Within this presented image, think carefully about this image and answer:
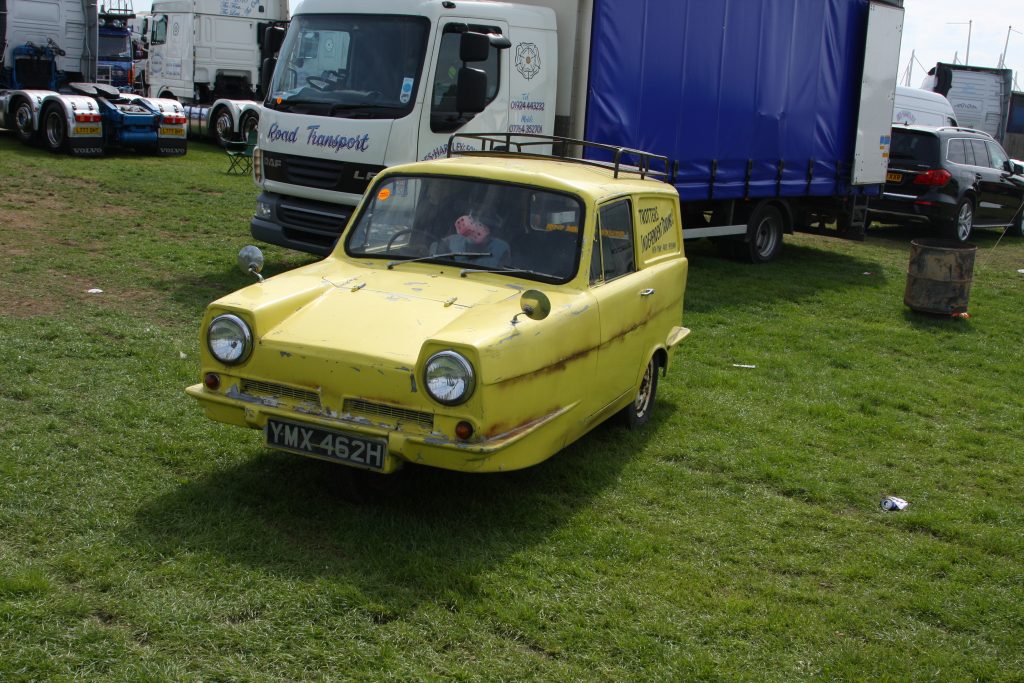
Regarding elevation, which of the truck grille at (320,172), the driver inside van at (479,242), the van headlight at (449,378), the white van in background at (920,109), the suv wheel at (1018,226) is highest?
the white van in background at (920,109)

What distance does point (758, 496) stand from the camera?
19.4 feet

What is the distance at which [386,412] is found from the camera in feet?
15.7

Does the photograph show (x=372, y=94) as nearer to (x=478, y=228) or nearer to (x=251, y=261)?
(x=478, y=228)

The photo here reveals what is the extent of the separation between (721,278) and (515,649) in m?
9.28

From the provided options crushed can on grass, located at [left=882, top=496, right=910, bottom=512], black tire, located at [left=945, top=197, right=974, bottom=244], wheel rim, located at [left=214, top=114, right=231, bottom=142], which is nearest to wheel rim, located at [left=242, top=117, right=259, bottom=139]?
wheel rim, located at [left=214, top=114, right=231, bottom=142]

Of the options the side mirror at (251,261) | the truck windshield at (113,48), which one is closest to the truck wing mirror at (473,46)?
the side mirror at (251,261)

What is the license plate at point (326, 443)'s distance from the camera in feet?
15.5

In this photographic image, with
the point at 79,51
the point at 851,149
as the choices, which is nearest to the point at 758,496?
the point at 851,149

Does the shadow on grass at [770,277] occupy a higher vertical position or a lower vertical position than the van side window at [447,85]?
lower

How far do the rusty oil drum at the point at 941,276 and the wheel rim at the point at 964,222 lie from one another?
6479mm

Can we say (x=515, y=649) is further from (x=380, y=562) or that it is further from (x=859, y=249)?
(x=859, y=249)

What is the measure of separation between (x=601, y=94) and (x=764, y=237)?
4.26m

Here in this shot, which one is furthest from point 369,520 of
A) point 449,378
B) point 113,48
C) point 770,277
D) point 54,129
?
point 113,48

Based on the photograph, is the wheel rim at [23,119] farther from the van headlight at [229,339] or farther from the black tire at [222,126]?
the van headlight at [229,339]
